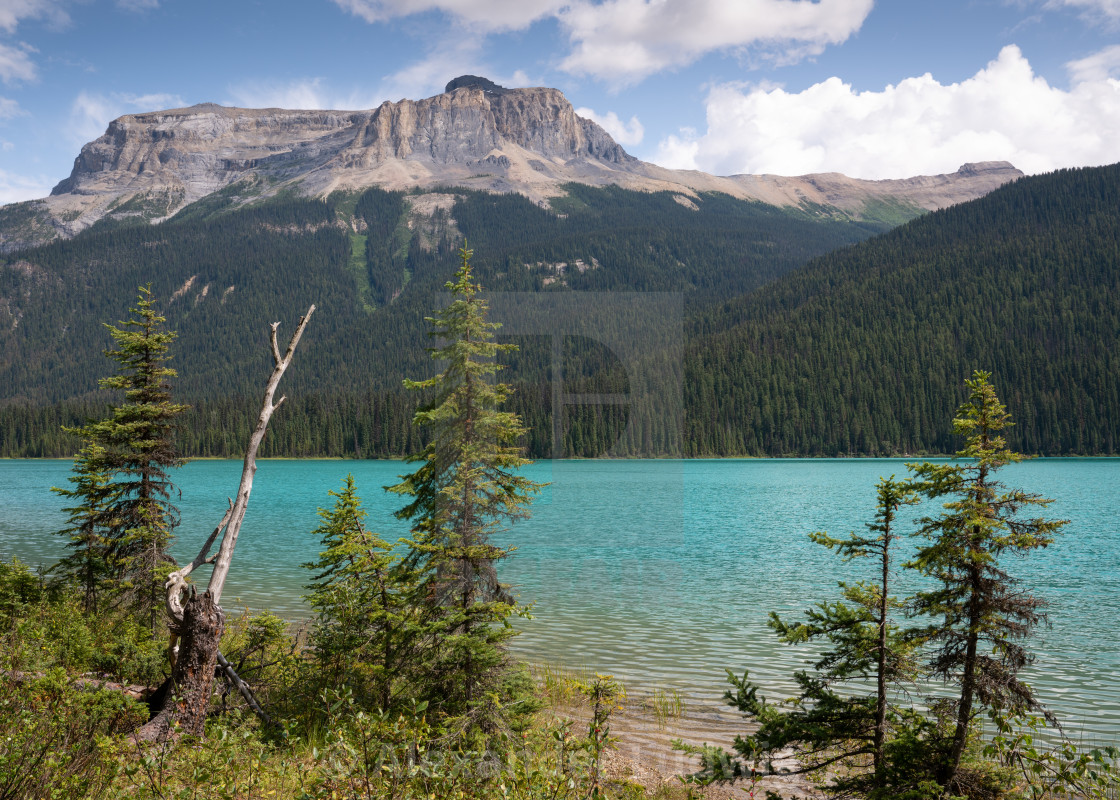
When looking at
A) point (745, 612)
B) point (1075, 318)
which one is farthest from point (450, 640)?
point (1075, 318)

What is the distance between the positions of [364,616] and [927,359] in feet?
593

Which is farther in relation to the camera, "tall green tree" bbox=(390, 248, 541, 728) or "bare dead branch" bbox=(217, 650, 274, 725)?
"tall green tree" bbox=(390, 248, 541, 728)

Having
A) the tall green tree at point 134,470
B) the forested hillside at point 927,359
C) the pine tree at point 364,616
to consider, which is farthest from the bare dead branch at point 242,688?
the forested hillside at point 927,359

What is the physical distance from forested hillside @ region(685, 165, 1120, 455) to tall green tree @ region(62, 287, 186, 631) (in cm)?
13361

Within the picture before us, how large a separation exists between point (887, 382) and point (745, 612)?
154m

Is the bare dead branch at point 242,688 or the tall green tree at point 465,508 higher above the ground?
the tall green tree at point 465,508

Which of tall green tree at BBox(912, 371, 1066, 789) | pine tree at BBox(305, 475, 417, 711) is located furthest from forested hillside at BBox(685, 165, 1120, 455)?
tall green tree at BBox(912, 371, 1066, 789)

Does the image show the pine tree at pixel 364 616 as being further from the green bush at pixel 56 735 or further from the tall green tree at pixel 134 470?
the tall green tree at pixel 134 470

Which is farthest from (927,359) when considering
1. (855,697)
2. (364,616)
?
(364,616)

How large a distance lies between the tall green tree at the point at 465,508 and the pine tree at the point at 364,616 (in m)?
0.55

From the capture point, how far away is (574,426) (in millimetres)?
133750

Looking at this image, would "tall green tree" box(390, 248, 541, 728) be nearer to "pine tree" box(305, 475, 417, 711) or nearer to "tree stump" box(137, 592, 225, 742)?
"pine tree" box(305, 475, 417, 711)

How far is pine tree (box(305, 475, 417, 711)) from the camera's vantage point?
11102 millimetres

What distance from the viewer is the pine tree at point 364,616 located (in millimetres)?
11102
